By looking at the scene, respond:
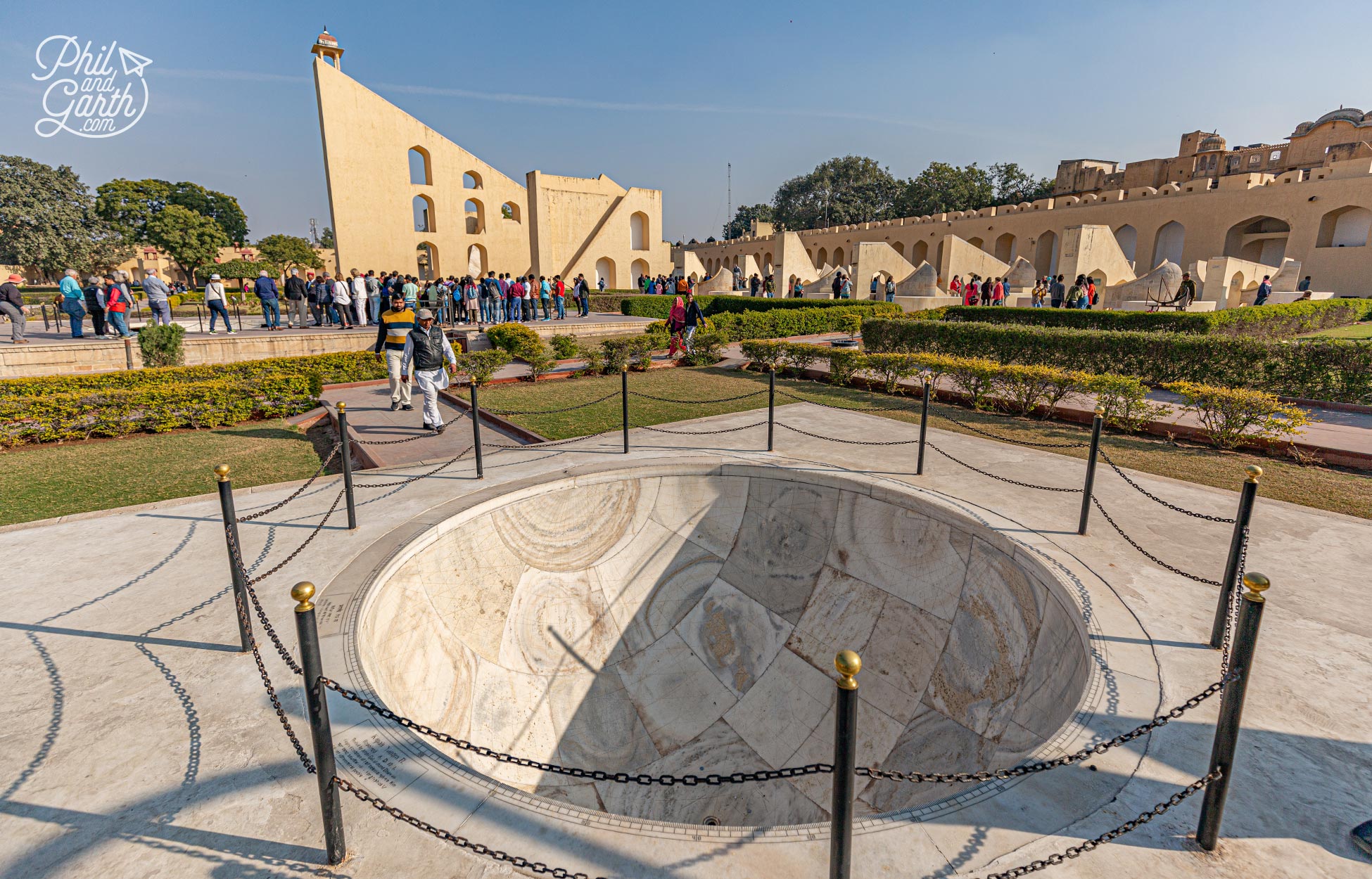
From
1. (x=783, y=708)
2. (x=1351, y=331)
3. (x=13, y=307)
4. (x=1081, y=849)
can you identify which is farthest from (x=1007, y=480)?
(x=1351, y=331)

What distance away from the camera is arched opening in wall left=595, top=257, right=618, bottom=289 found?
34.7 m

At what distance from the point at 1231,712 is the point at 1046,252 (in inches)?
1632

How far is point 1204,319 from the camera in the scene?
44.6 ft

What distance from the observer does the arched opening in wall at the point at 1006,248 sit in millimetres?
39094

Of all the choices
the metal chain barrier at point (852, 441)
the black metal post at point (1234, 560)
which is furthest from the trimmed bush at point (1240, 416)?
the black metal post at point (1234, 560)

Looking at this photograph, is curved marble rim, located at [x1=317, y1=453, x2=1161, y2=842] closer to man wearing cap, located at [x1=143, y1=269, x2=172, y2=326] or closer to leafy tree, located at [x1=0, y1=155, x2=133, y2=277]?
man wearing cap, located at [x1=143, y1=269, x2=172, y2=326]

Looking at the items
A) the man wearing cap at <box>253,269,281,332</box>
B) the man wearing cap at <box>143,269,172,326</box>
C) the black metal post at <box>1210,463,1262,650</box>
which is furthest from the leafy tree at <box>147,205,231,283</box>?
the black metal post at <box>1210,463,1262,650</box>

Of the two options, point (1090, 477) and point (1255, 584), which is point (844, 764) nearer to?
point (1255, 584)

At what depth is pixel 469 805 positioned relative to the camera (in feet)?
8.55

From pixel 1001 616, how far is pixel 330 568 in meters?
4.78

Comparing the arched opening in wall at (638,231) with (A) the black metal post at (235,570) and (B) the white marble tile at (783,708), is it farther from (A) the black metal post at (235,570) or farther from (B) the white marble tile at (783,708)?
(A) the black metal post at (235,570)

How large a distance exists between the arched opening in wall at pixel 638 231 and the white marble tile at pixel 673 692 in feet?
105

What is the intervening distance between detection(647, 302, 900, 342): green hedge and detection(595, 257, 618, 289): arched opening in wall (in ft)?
55.5

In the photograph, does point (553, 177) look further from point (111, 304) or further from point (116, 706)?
point (116, 706)
